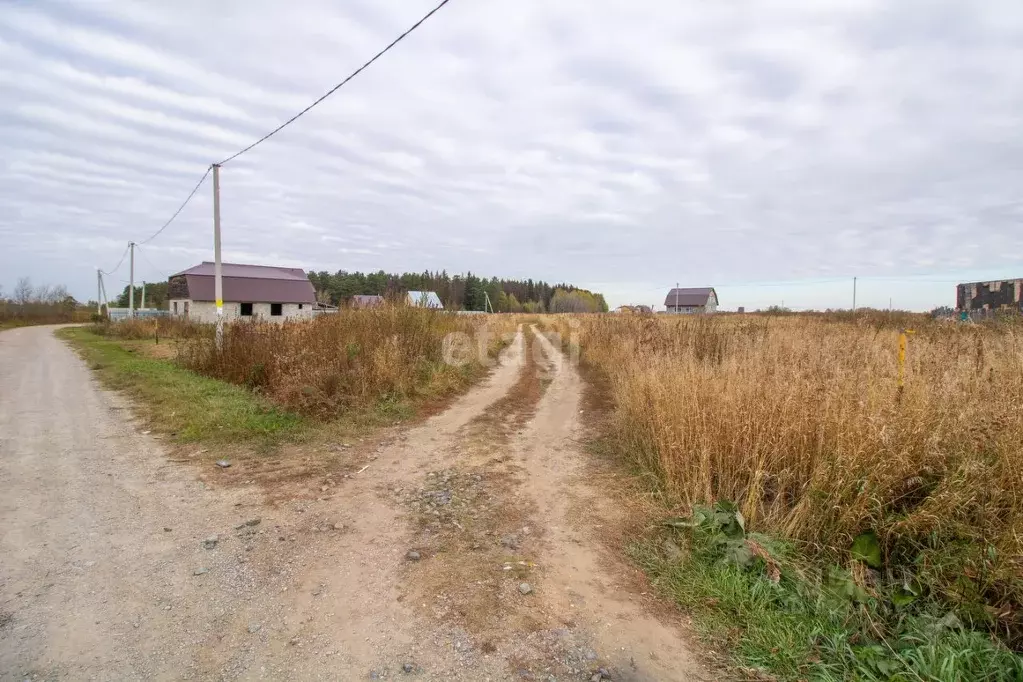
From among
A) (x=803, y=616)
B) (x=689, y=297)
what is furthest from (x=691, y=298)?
(x=803, y=616)

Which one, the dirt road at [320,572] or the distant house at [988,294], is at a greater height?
the distant house at [988,294]

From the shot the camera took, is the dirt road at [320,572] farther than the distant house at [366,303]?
No

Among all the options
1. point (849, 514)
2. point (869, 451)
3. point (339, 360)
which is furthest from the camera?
point (339, 360)

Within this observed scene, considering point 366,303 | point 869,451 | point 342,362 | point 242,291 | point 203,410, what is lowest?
point 203,410

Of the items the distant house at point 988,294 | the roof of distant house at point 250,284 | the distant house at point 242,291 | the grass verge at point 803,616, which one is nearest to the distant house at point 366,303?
the grass verge at point 803,616

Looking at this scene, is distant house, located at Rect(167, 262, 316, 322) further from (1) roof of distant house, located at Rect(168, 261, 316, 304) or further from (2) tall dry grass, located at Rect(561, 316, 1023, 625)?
(2) tall dry grass, located at Rect(561, 316, 1023, 625)

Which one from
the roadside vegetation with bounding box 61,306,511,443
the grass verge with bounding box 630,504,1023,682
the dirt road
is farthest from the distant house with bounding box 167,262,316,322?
the grass verge with bounding box 630,504,1023,682

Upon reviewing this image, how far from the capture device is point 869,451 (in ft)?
12.1

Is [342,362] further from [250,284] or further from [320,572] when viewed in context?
[250,284]

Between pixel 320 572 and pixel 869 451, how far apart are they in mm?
4013

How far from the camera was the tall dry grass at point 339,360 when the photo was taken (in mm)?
7949

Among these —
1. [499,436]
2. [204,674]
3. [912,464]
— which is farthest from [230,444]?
[912,464]

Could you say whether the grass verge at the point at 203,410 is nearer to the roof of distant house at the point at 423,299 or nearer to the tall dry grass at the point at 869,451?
the roof of distant house at the point at 423,299

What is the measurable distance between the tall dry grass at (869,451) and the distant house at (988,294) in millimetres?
20386
